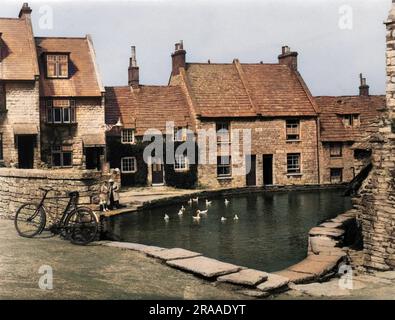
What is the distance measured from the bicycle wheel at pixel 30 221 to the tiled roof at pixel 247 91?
70.0 feet

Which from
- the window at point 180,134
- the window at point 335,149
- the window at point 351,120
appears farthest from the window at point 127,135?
the window at point 351,120

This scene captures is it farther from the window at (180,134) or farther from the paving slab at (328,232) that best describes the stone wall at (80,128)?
the paving slab at (328,232)

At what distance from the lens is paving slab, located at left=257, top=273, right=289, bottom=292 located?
8.05m

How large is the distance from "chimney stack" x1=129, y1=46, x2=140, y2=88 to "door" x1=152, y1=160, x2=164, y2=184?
6.55m

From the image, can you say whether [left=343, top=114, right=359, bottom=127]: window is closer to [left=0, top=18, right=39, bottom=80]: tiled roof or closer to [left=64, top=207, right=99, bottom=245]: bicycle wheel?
[left=0, top=18, right=39, bottom=80]: tiled roof

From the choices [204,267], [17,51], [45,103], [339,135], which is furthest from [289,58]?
[204,267]

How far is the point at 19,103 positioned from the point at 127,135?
7387mm

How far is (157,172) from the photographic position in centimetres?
3375

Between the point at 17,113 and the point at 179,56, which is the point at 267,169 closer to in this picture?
the point at 179,56

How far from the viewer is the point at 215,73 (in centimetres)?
3741

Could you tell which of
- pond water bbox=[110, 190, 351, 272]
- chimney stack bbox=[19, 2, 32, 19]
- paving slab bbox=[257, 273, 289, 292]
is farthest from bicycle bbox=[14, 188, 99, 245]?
chimney stack bbox=[19, 2, 32, 19]

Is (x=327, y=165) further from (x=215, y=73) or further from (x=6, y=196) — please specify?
(x=6, y=196)

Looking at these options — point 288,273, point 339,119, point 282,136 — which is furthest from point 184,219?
point 339,119
